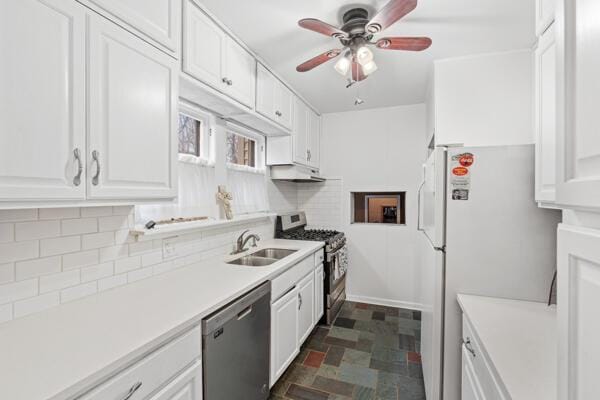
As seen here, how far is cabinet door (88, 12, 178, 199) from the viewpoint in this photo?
1078 mm

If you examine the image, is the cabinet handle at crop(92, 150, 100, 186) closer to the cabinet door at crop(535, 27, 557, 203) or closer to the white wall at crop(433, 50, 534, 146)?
the cabinet door at crop(535, 27, 557, 203)

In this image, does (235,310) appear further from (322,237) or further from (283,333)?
(322,237)

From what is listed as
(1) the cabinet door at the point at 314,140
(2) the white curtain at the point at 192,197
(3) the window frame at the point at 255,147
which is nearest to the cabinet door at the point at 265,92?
(3) the window frame at the point at 255,147

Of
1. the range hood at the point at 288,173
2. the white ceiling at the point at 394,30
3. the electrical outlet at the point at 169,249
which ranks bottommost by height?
the electrical outlet at the point at 169,249

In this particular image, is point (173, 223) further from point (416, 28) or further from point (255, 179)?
point (416, 28)

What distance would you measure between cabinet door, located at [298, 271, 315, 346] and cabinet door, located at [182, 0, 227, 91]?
169 centimetres

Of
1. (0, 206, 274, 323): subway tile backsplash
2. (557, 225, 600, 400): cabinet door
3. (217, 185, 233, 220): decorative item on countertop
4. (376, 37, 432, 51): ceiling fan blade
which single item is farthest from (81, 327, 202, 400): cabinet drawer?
(376, 37, 432, 51): ceiling fan blade

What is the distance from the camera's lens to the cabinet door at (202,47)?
1525mm

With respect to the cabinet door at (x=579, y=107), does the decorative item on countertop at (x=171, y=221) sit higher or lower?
lower

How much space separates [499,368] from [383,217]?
2848 millimetres

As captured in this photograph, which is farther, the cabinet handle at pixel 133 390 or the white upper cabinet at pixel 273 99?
the white upper cabinet at pixel 273 99

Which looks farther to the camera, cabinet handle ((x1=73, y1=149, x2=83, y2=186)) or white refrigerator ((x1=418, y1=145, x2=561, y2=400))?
white refrigerator ((x1=418, y1=145, x2=561, y2=400))

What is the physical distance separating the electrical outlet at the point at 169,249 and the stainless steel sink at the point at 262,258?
1.53ft

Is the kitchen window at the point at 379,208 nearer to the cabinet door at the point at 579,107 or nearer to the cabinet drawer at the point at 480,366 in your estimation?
the cabinet drawer at the point at 480,366
